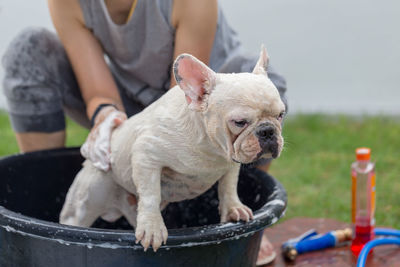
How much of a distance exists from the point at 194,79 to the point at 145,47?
0.62 metres

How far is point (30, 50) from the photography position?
152cm

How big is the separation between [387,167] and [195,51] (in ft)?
4.70

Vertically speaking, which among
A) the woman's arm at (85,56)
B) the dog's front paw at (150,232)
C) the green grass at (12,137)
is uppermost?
the woman's arm at (85,56)

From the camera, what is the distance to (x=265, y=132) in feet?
2.85

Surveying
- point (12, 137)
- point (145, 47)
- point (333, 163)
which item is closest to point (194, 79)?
point (145, 47)

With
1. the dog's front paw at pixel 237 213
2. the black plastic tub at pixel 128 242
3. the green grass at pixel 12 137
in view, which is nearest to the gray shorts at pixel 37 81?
the black plastic tub at pixel 128 242

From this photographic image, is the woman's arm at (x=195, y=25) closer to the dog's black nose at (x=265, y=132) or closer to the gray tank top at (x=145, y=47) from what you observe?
the gray tank top at (x=145, y=47)

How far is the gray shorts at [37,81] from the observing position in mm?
1514

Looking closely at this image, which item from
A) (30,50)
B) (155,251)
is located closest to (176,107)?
(155,251)

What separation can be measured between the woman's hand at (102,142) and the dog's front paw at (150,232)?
0.27m

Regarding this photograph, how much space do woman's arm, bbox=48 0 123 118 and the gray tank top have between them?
3 centimetres

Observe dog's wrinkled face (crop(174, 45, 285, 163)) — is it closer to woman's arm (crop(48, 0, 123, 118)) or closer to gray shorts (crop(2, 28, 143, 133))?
woman's arm (crop(48, 0, 123, 118))

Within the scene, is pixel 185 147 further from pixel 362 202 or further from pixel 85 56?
pixel 362 202

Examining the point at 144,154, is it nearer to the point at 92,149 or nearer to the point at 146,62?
the point at 92,149
